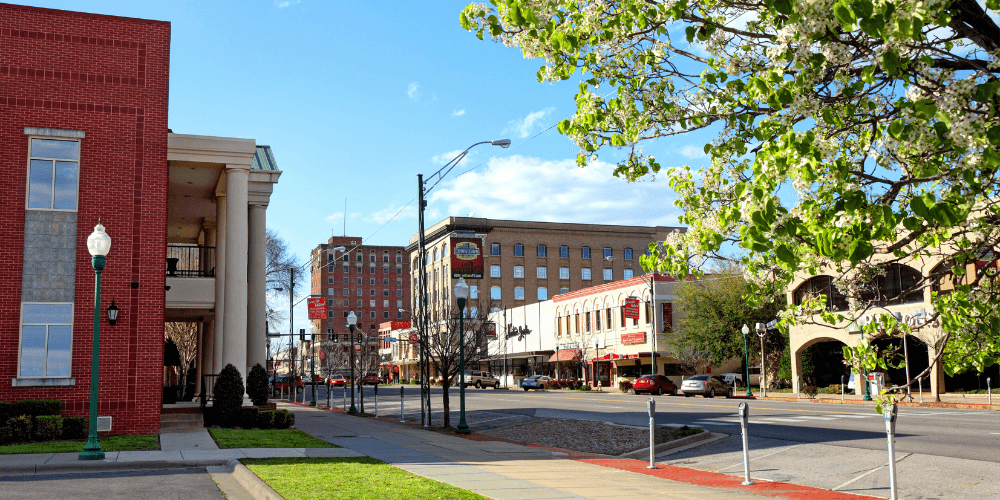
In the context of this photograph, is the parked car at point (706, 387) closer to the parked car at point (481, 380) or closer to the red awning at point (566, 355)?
the red awning at point (566, 355)

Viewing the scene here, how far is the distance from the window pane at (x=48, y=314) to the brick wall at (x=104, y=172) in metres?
0.20

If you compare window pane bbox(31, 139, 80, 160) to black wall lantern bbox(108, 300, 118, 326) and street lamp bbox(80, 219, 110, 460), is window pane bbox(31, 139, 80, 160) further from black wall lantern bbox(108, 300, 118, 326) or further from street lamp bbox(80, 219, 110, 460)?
street lamp bbox(80, 219, 110, 460)

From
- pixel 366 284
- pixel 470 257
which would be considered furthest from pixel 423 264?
pixel 366 284

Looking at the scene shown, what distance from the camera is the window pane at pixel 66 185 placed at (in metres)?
20.1

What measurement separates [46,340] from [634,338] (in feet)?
164

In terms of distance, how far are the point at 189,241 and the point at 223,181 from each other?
14.6 m

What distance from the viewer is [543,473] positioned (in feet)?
43.5

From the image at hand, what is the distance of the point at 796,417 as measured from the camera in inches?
1003

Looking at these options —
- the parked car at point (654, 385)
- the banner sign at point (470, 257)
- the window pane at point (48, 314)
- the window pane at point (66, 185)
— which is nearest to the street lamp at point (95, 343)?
the window pane at point (48, 314)

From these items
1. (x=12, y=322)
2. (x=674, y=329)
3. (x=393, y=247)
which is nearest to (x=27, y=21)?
(x=12, y=322)

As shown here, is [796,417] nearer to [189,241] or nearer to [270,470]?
[270,470]

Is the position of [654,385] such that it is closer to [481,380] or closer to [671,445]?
[481,380]

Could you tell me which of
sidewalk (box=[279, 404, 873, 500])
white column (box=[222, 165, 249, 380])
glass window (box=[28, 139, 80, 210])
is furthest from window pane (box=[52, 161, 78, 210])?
sidewalk (box=[279, 404, 873, 500])

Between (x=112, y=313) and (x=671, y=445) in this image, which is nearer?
(x=671, y=445)
